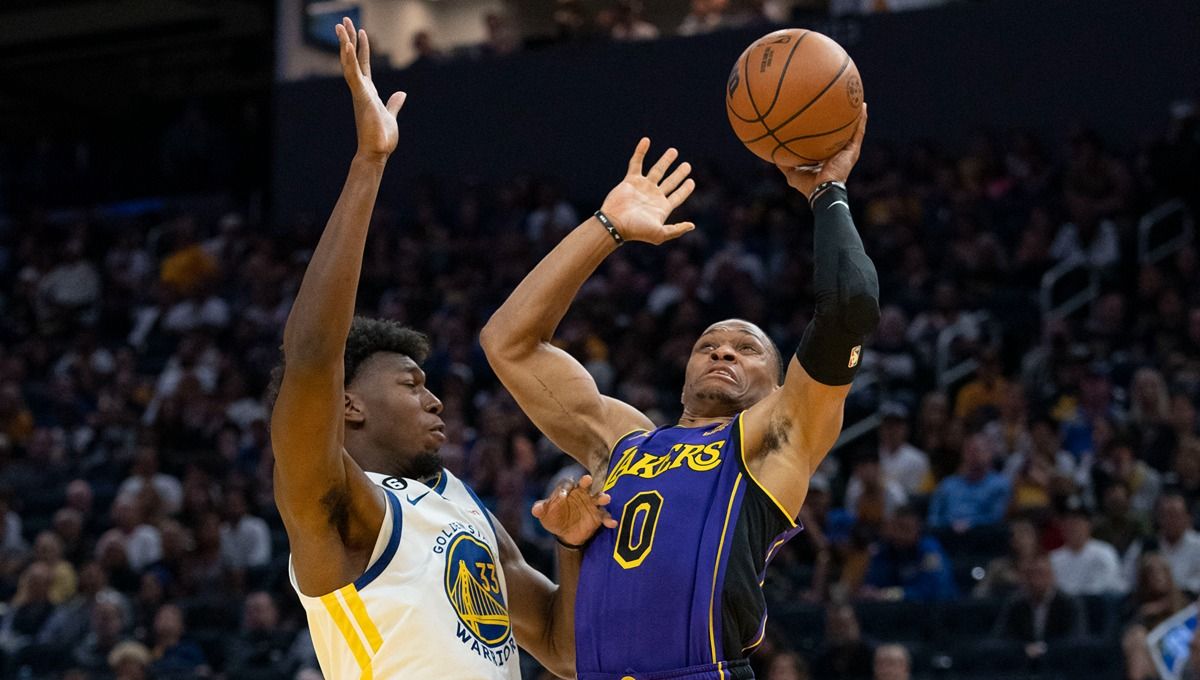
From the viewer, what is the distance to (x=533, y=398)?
4984mm

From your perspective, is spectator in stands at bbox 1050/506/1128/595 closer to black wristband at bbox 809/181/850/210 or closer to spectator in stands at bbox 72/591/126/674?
black wristband at bbox 809/181/850/210

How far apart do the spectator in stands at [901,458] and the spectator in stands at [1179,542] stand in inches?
83.6

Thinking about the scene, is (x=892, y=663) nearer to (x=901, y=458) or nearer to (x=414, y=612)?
(x=901, y=458)

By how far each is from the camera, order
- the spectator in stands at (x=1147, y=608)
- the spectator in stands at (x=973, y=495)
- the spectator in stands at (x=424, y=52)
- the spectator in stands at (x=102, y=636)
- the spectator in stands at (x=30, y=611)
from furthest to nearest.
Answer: the spectator in stands at (x=424, y=52) < the spectator in stands at (x=30, y=611) < the spectator in stands at (x=102, y=636) < the spectator in stands at (x=973, y=495) < the spectator in stands at (x=1147, y=608)

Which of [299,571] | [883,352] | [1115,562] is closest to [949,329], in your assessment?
[883,352]

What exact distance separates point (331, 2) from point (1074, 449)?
1271 centimetres

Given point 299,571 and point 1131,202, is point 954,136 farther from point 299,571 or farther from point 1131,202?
point 299,571

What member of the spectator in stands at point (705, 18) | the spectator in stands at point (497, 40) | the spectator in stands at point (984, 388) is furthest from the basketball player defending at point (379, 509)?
the spectator in stands at point (497, 40)

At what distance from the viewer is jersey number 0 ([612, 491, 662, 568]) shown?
4.38m

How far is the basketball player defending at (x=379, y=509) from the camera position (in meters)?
3.91

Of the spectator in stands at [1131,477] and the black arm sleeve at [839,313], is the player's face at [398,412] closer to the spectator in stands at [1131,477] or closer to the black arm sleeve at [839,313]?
the black arm sleeve at [839,313]

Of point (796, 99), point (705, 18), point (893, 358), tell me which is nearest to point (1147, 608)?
point (893, 358)

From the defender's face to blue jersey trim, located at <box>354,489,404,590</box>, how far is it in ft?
0.83

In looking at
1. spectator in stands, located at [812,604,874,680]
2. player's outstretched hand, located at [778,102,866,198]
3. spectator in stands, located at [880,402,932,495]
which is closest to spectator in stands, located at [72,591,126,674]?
spectator in stands, located at [812,604,874,680]
